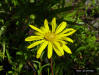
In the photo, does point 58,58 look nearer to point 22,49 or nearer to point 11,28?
point 22,49

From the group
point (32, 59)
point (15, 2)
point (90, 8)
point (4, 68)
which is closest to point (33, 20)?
point (15, 2)

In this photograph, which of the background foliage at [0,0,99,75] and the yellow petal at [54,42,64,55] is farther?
the background foliage at [0,0,99,75]

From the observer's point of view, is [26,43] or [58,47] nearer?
[58,47]

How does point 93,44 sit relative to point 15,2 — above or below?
below

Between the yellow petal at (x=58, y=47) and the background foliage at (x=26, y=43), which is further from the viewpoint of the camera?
the background foliage at (x=26, y=43)

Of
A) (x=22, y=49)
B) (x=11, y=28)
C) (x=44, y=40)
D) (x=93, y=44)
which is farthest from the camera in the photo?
(x=11, y=28)

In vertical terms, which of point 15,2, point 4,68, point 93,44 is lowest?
point 4,68

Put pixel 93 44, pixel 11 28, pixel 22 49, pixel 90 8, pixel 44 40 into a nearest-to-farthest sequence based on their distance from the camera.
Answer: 1. pixel 44 40
2. pixel 22 49
3. pixel 93 44
4. pixel 11 28
5. pixel 90 8

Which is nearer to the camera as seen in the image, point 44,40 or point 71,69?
point 44,40
